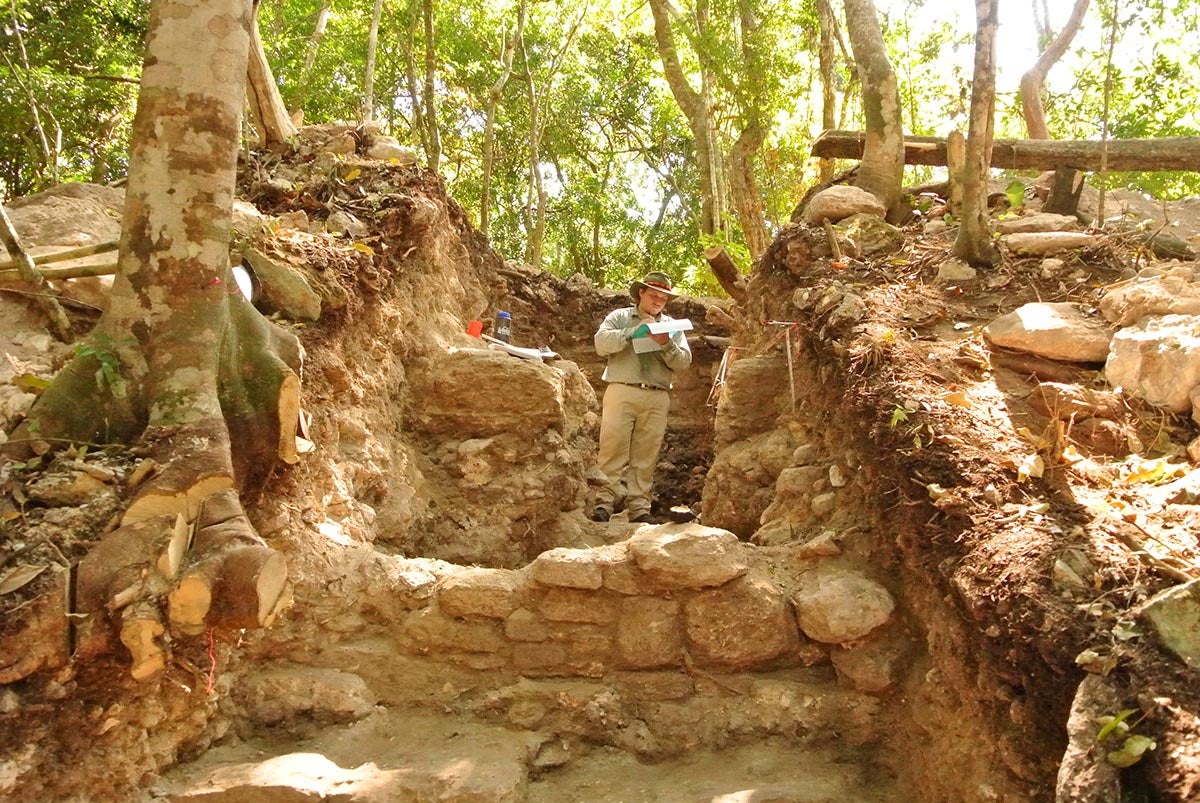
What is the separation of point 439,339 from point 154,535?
314cm

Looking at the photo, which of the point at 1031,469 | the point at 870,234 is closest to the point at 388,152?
the point at 870,234

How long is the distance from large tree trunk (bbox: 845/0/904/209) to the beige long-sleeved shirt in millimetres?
2093

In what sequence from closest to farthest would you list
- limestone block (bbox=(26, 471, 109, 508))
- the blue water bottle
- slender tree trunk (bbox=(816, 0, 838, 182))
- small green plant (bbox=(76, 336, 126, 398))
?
limestone block (bbox=(26, 471, 109, 508)) < small green plant (bbox=(76, 336, 126, 398)) < the blue water bottle < slender tree trunk (bbox=(816, 0, 838, 182))

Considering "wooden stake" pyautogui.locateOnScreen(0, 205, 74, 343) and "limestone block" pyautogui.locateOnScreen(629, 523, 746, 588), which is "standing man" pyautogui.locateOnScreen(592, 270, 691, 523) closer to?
"limestone block" pyautogui.locateOnScreen(629, 523, 746, 588)

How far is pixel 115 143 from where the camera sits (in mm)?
9141

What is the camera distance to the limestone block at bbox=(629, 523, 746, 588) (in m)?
3.59

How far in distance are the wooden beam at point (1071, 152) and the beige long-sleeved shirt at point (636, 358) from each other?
2703 mm

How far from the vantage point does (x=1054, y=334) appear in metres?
3.85

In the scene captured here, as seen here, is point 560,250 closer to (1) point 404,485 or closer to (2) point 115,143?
(2) point 115,143

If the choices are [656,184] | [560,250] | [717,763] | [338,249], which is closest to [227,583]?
[717,763]

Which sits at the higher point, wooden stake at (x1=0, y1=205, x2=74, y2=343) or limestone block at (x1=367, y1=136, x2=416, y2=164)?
limestone block at (x1=367, y1=136, x2=416, y2=164)

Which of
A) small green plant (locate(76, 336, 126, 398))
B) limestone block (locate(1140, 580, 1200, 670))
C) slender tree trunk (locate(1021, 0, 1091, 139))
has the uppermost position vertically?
slender tree trunk (locate(1021, 0, 1091, 139))

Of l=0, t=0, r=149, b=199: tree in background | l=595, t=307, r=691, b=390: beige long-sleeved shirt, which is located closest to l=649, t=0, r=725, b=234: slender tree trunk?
l=595, t=307, r=691, b=390: beige long-sleeved shirt

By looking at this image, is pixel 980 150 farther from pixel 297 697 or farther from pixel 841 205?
pixel 297 697
